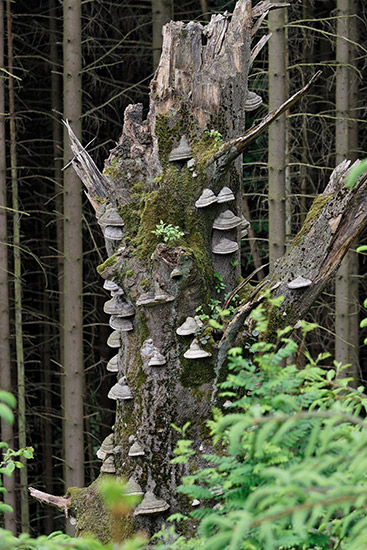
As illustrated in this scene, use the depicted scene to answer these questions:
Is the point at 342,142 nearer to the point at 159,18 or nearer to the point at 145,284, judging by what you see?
the point at 159,18

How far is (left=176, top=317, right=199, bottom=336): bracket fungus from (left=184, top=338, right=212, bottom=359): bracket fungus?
0.18 ft

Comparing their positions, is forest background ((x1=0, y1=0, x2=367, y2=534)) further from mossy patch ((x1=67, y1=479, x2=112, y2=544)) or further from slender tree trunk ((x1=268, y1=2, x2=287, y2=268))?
mossy patch ((x1=67, y1=479, x2=112, y2=544))

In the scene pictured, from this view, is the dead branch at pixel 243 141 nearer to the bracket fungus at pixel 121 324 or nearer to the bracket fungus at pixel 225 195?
the bracket fungus at pixel 225 195

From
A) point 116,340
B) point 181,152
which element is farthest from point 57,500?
point 181,152

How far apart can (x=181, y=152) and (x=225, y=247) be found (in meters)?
0.59

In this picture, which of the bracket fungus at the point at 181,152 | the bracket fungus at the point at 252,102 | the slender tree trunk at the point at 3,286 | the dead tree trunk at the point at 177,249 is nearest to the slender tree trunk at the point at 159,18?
the slender tree trunk at the point at 3,286

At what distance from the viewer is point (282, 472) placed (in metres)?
1.55

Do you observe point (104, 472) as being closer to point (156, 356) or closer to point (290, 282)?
point (156, 356)

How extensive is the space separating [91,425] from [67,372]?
3332mm

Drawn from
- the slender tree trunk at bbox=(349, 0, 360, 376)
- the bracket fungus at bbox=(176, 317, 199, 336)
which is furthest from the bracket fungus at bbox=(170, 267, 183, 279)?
the slender tree trunk at bbox=(349, 0, 360, 376)

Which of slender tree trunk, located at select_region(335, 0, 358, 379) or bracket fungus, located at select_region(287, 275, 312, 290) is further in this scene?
slender tree trunk, located at select_region(335, 0, 358, 379)

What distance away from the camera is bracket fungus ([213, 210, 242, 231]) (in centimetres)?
404

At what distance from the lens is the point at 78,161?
4602 mm

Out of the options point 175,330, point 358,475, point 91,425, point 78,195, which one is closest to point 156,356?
point 175,330
